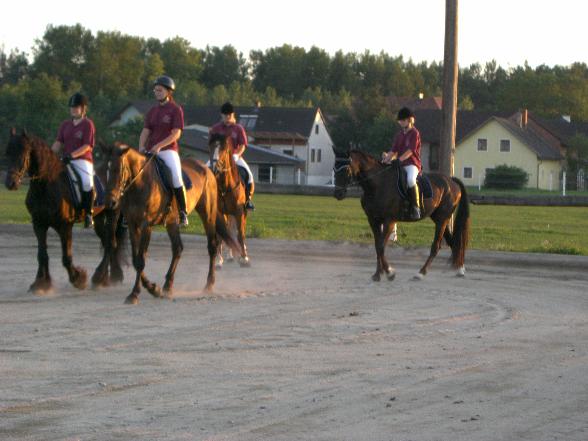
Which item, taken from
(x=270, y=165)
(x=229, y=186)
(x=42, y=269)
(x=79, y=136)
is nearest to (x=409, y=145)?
(x=229, y=186)

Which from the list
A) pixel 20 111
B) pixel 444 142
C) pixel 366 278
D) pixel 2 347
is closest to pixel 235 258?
pixel 366 278


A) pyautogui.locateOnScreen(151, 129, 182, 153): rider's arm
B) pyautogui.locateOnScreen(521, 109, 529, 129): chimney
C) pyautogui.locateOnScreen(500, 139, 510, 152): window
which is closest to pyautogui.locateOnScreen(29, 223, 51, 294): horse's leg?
pyautogui.locateOnScreen(151, 129, 182, 153): rider's arm

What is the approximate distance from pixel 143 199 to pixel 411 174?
18.4 ft

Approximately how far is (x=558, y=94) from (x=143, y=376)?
163m

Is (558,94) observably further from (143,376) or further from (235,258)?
(143,376)

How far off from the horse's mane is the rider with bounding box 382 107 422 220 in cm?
595

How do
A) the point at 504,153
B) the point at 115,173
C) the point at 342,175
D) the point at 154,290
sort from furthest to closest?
the point at 504,153, the point at 342,175, the point at 154,290, the point at 115,173

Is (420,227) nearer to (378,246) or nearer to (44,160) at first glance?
(378,246)

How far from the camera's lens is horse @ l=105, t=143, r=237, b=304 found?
1612 cm

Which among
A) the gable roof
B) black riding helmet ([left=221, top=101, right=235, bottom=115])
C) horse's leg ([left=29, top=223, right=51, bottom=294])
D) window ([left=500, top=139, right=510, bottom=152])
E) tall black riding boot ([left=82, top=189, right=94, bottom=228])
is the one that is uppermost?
window ([left=500, top=139, right=510, bottom=152])

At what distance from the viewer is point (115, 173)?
16.0 metres

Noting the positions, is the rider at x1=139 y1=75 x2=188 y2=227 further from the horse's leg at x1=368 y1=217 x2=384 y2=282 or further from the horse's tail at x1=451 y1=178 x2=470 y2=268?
the horse's tail at x1=451 y1=178 x2=470 y2=268

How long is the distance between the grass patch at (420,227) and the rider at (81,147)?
1154cm

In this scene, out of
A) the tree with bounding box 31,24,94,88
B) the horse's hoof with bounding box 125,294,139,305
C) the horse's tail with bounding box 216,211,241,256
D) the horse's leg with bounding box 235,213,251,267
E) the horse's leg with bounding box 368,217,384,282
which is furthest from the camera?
the tree with bounding box 31,24,94,88
